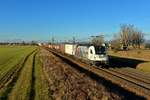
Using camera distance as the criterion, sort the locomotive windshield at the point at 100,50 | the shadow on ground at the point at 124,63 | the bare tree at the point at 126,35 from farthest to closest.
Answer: the bare tree at the point at 126,35
the shadow on ground at the point at 124,63
the locomotive windshield at the point at 100,50

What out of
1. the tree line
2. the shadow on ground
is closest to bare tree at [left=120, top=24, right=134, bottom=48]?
the tree line

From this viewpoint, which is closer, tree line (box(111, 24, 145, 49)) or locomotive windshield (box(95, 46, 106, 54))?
locomotive windshield (box(95, 46, 106, 54))

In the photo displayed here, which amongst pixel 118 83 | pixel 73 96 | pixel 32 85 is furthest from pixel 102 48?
pixel 73 96

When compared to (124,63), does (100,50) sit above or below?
above

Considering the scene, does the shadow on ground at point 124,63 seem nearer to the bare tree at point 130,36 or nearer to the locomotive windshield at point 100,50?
the locomotive windshield at point 100,50

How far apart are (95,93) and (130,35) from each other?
4771 inches

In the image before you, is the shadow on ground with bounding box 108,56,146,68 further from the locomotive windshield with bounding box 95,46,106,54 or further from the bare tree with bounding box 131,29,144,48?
the bare tree with bounding box 131,29,144,48

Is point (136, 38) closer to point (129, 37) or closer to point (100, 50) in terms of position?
point (129, 37)

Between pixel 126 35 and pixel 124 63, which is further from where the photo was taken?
pixel 126 35

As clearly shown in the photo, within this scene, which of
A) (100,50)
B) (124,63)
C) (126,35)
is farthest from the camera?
(126,35)

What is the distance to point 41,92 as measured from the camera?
17.5m

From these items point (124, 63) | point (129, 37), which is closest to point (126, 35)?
point (129, 37)

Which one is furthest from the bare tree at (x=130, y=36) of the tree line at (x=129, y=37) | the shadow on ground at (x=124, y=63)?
the shadow on ground at (x=124, y=63)

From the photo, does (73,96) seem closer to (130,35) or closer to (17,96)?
(17,96)
